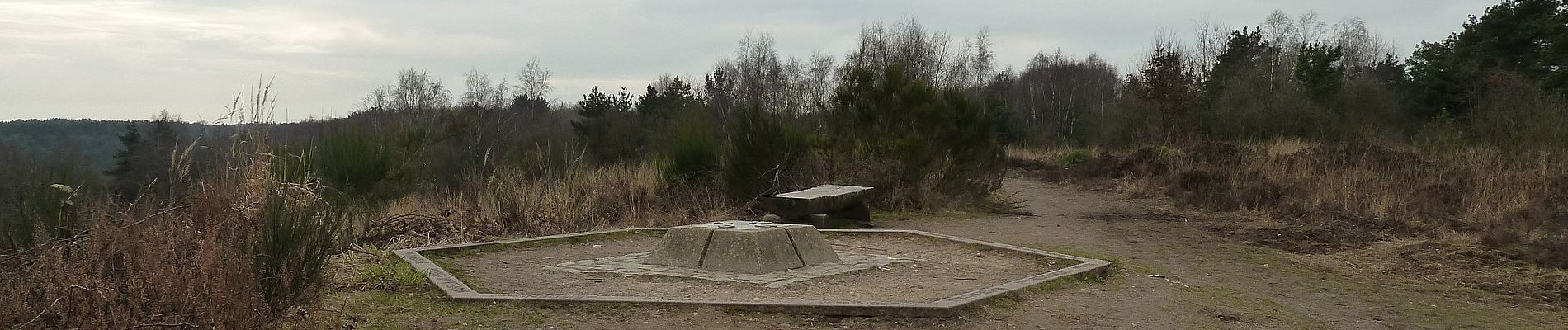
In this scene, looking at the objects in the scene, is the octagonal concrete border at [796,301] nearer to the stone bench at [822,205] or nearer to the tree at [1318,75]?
the stone bench at [822,205]

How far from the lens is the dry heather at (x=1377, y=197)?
26.1 ft

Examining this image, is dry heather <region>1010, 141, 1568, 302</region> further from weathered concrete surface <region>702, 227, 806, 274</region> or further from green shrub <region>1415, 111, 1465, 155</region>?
weathered concrete surface <region>702, 227, 806, 274</region>

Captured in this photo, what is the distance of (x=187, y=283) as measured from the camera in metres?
3.60

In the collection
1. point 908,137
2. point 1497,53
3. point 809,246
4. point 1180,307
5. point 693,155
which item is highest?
point 1497,53

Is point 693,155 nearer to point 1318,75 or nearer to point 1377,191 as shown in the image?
point 1377,191

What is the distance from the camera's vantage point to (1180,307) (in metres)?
5.55

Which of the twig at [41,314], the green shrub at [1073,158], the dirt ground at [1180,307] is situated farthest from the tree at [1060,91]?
the twig at [41,314]

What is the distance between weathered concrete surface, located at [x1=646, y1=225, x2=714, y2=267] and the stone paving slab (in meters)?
0.06

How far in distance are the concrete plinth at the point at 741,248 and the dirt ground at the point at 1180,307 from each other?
1.43m

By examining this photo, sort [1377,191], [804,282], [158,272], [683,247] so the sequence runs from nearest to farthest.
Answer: [158,272] < [804,282] < [683,247] < [1377,191]

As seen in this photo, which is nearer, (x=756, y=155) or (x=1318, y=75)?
(x=756, y=155)

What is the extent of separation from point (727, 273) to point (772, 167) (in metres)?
5.78

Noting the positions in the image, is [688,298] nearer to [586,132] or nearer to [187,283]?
[187,283]

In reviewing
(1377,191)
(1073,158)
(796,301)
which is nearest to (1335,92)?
(1073,158)
